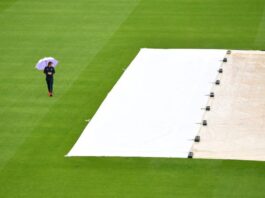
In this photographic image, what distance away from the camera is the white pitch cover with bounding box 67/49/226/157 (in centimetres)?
2653

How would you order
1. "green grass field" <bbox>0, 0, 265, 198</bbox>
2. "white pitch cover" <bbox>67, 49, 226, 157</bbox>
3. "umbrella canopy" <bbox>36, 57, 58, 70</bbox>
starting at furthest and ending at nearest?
"umbrella canopy" <bbox>36, 57, 58, 70</bbox> → "white pitch cover" <bbox>67, 49, 226, 157</bbox> → "green grass field" <bbox>0, 0, 265, 198</bbox>

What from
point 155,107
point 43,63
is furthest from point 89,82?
point 155,107

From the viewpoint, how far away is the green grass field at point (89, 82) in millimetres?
24203

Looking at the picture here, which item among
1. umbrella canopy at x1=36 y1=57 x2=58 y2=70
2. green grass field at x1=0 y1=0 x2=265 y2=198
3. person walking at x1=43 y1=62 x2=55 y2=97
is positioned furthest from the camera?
umbrella canopy at x1=36 y1=57 x2=58 y2=70

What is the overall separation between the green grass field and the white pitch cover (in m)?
0.50

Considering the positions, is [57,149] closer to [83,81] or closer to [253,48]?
[83,81]

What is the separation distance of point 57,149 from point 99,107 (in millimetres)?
3494

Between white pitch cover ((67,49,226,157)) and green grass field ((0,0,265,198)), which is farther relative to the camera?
white pitch cover ((67,49,226,157))

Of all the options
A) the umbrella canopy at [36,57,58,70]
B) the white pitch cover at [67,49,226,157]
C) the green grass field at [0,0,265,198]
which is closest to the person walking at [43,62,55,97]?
the green grass field at [0,0,265,198]

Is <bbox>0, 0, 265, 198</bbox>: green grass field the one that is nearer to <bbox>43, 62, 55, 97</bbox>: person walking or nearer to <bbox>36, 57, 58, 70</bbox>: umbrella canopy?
<bbox>43, 62, 55, 97</bbox>: person walking

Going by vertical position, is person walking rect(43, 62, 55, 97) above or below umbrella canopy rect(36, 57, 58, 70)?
below

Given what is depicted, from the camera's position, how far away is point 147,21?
128 ft

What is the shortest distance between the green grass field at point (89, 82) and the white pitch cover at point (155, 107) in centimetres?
50

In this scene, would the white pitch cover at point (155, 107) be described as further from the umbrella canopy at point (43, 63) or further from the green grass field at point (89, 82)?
the umbrella canopy at point (43, 63)
